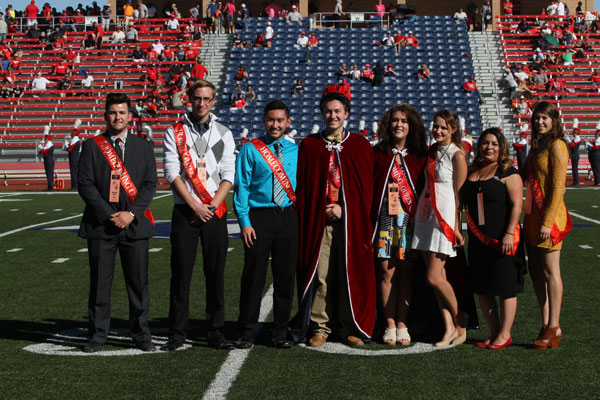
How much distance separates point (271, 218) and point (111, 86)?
30135 millimetres

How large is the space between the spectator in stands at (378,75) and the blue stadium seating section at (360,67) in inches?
9.6

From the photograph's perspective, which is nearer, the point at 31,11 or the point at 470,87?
the point at 470,87

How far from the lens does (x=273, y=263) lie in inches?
208

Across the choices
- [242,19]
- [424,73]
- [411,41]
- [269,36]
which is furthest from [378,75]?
[242,19]

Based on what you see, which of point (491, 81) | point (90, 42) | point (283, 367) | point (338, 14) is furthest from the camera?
point (338, 14)

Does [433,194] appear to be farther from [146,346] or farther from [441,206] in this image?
[146,346]

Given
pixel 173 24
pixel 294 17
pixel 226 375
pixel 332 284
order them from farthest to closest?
pixel 173 24 → pixel 294 17 → pixel 332 284 → pixel 226 375

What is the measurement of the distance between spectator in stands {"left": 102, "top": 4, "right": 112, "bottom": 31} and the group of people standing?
35.3m

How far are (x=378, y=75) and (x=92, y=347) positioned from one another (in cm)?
2793

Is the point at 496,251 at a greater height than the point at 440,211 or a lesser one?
lesser

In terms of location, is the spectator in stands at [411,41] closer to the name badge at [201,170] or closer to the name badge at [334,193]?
the name badge at [334,193]

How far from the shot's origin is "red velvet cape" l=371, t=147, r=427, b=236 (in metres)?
5.30

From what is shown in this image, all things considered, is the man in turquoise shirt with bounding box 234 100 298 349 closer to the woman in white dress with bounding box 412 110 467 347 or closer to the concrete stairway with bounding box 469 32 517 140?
the woman in white dress with bounding box 412 110 467 347

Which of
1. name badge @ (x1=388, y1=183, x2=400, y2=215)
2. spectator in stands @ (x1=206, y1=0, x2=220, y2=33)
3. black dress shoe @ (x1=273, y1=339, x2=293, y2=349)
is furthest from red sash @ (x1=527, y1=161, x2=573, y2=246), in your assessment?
spectator in stands @ (x1=206, y1=0, x2=220, y2=33)
